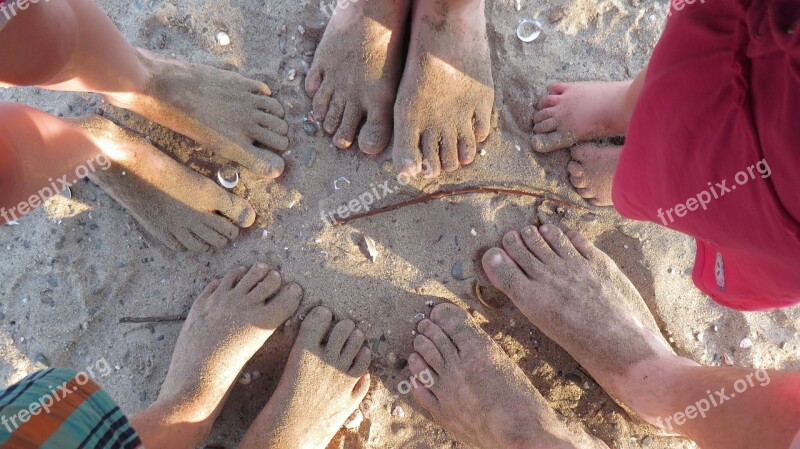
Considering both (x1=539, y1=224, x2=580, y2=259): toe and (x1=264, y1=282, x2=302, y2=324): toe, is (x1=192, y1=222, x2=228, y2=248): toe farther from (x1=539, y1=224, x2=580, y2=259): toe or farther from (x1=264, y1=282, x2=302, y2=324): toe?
(x1=539, y1=224, x2=580, y2=259): toe

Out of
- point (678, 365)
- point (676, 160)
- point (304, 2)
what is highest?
point (676, 160)

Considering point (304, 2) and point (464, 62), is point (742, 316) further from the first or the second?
point (304, 2)

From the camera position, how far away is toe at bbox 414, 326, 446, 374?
67.8 inches

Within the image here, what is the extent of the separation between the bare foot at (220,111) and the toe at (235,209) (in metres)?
0.12

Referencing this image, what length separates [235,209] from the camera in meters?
1.68

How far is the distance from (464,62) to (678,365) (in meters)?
1.17

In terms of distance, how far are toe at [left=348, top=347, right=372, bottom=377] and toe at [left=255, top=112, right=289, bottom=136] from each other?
793mm

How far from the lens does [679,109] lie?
2.81ft

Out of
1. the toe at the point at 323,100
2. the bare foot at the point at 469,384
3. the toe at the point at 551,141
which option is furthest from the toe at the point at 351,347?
the toe at the point at 551,141

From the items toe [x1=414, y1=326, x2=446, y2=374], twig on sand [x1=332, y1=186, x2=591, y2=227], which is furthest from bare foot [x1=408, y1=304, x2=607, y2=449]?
twig on sand [x1=332, y1=186, x2=591, y2=227]

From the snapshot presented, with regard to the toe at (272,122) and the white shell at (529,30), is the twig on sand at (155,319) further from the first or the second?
the white shell at (529,30)

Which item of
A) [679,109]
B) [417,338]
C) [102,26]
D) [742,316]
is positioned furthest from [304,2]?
[742,316]

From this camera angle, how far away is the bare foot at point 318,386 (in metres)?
1.69

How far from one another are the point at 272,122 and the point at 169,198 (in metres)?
0.42
